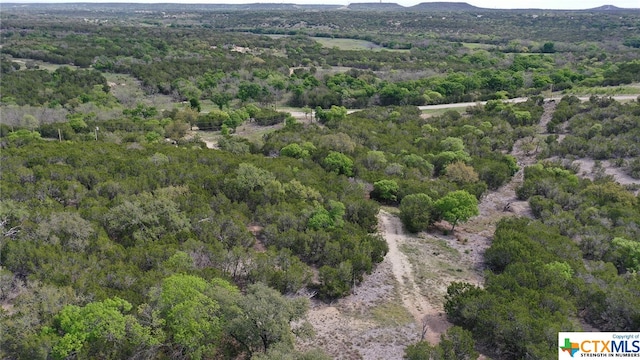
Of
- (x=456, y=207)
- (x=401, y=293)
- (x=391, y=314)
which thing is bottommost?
(x=391, y=314)

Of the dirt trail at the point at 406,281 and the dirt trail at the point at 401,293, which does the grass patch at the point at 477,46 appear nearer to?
the dirt trail at the point at 401,293

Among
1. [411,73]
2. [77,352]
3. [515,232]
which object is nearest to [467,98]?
[411,73]

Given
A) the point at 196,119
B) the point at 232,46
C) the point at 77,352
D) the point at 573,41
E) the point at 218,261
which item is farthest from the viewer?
the point at 573,41

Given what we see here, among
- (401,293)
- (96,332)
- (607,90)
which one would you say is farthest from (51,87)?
(607,90)

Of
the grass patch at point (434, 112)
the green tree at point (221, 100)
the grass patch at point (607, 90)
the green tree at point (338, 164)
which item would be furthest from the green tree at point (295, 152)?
the grass patch at point (607, 90)

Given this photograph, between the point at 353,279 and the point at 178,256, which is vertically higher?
the point at 178,256

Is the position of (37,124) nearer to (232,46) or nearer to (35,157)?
(35,157)

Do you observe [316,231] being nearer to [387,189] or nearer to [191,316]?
[387,189]
